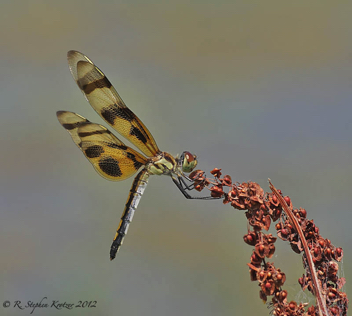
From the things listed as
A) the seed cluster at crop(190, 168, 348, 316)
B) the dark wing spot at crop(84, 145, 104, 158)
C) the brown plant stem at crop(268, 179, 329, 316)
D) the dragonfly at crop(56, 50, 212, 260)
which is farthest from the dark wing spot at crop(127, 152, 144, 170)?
the brown plant stem at crop(268, 179, 329, 316)

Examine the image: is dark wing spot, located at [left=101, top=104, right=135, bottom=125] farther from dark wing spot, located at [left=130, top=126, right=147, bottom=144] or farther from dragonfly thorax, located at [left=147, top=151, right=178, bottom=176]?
dragonfly thorax, located at [left=147, top=151, right=178, bottom=176]

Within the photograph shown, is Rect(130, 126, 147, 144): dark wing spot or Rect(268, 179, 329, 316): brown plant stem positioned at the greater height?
Rect(130, 126, 147, 144): dark wing spot

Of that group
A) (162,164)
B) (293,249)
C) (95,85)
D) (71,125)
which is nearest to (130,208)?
(162,164)

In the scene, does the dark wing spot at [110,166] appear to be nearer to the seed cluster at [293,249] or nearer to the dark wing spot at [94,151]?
the dark wing spot at [94,151]

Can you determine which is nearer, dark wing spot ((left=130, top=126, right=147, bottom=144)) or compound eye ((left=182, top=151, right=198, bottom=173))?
compound eye ((left=182, top=151, right=198, bottom=173))

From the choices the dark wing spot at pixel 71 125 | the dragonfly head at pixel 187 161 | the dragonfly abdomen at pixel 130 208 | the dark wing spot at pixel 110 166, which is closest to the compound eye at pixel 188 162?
the dragonfly head at pixel 187 161

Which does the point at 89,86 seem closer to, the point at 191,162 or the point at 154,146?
the point at 154,146

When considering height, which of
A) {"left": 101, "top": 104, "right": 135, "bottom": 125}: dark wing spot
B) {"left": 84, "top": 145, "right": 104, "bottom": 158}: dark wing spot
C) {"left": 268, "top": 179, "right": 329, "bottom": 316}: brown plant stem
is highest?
{"left": 101, "top": 104, "right": 135, "bottom": 125}: dark wing spot

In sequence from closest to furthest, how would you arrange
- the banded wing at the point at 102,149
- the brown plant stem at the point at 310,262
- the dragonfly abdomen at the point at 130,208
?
the brown plant stem at the point at 310,262, the dragonfly abdomen at the point at 130,208, the banded wing at the point at 102,149
